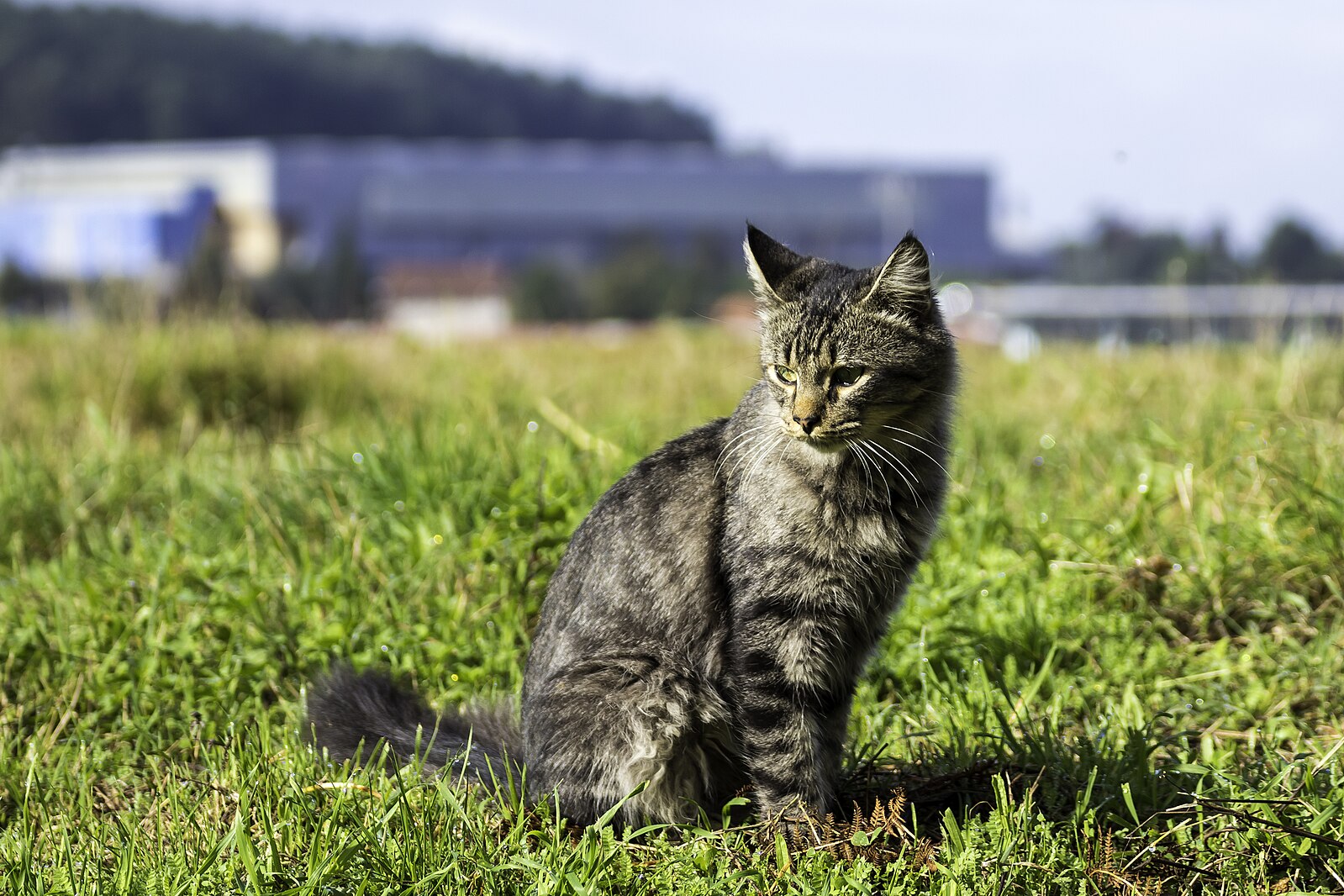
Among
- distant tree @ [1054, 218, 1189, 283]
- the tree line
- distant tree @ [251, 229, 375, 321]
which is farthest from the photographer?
distant tree @ [251, 229, 375, 321]

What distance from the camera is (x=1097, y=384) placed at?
22.1 ft

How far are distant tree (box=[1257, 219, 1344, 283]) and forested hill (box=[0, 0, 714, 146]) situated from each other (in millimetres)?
104413

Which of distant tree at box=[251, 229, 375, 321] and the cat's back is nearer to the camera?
the cat's back

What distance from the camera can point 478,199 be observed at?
249ft

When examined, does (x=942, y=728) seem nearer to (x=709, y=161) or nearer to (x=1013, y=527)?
(x=1013, y=527)

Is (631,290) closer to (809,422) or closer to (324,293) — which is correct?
(324,293)

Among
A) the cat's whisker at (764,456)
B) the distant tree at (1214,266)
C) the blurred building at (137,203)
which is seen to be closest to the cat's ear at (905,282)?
the cat's whisker at (764,456)

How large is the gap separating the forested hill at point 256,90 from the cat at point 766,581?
108 meters

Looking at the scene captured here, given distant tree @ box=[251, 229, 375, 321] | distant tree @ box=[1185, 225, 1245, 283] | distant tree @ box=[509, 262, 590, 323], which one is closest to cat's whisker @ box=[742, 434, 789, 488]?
distant tree @ box=[1185, 225, 1245, 283]

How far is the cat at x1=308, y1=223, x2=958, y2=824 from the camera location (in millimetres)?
2949

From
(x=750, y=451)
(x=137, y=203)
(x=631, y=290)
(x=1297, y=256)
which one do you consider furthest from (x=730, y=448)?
(x=137, y=203)

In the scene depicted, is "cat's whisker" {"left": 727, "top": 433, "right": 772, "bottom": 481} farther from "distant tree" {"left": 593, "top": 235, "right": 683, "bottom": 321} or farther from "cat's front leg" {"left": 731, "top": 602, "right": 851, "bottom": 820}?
"distant tree" {"left": 593, "top": 235, "right": 683, "bottom": 321}

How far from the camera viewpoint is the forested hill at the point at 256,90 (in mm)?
103688

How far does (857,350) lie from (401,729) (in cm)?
151
